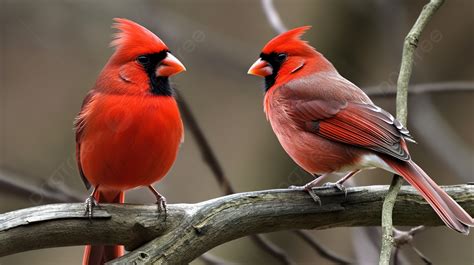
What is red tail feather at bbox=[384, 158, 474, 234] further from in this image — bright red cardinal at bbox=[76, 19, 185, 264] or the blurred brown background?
the blurred brown background

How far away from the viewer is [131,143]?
314cm

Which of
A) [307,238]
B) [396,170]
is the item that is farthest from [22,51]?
[396,170]

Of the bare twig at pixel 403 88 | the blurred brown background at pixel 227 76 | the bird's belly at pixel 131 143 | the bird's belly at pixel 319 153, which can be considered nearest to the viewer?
the bare twig at pixel 403 88

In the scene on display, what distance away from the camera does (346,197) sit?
10.0 feet

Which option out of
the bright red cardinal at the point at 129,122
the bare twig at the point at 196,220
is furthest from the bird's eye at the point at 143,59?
the bare twig at the point at 196,220

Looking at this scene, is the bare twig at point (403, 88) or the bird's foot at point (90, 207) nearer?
the bare twig at point (403, 88)

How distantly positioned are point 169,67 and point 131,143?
14.4 inches

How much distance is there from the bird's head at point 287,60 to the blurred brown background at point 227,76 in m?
1.68

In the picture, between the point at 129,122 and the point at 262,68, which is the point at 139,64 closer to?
the point at 129,122

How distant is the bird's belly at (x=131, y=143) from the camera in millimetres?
3143

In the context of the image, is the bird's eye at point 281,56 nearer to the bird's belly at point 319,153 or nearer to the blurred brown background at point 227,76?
the bird's belly at point 319,153

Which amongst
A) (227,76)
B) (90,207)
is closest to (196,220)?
(90,207)

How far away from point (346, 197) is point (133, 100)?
0.96 m

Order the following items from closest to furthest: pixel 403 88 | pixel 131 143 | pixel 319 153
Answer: pixel 403 88
pixel 131 143
pixel 319 153
